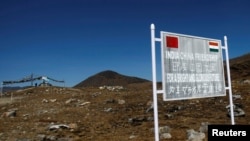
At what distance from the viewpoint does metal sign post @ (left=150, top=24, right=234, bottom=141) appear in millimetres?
8359

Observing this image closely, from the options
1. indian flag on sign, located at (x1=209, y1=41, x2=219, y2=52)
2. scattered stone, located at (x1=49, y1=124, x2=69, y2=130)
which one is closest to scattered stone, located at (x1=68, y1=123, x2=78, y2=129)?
scattered stone, located at (x1=49, y1=124, x2=69, y2=130)

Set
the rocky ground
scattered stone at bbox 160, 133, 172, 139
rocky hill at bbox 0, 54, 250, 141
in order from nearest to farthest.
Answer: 1. scattered stone at bbox 160, 133, 172, 139
2. rocky hill at bbox 0, 54, 250, 141
3. the rocky ground

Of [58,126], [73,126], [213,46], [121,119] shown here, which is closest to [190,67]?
[213,46]

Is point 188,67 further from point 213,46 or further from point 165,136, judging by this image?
point 165,136

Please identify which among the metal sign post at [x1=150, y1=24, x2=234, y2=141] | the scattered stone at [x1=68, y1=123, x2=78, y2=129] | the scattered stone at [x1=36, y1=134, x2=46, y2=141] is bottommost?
the scattered stone at [x1=36, y1=134, x2=46, y2=141]

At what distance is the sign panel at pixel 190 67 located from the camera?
27.9ft

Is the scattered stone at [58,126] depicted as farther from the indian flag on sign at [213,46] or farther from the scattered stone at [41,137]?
the indian flag on sign at [213,46]

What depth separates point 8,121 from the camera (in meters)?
17.0

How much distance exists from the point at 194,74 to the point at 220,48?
198 cm

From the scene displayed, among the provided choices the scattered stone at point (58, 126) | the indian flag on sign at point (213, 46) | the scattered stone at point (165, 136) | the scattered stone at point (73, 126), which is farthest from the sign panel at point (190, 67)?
the scattered stone at point (58, 126)

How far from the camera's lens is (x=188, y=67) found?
916cm

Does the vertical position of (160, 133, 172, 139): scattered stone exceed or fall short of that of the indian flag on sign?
it falls short

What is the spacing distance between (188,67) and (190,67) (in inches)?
3.9

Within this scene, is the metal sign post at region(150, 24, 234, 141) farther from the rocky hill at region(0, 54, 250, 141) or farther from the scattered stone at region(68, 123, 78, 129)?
the scattered stone at region(68, 123, 78, 129)
